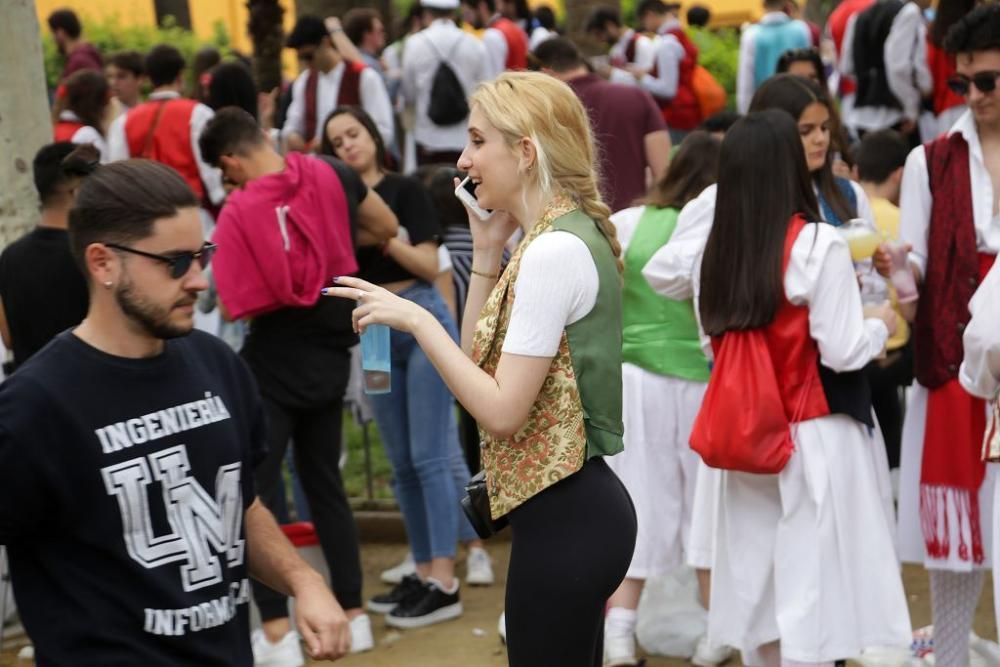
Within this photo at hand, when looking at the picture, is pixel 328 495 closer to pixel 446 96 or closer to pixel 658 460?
pixel 658 460

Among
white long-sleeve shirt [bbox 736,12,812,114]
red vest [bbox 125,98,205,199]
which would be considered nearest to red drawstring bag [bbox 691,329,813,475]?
red vest [bbox 125,98,205,199]

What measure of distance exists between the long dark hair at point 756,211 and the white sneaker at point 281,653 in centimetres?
239

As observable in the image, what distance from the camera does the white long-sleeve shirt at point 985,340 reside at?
167 inches

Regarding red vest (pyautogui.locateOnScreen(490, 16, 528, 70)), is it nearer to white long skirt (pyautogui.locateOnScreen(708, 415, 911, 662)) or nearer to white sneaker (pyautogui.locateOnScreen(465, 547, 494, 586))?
white sneaker (pyautogui.locateOnScreen(465, 547, 494, 586))

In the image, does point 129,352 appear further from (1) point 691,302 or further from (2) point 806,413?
(1) point 691,302

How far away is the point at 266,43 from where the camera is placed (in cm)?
1125

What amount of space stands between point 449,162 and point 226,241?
5.11m

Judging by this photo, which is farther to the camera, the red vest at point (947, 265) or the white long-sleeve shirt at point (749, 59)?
the white long-sleeve shirt at point (749, 59)

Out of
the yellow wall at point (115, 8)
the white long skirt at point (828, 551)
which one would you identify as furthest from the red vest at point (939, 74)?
the yellow wall at point (115, 8)

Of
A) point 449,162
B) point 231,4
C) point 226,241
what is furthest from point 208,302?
point 231,4

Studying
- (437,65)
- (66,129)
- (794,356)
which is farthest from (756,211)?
(437,65)

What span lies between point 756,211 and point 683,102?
323 inches

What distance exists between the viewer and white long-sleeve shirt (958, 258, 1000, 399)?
4242 millimetres

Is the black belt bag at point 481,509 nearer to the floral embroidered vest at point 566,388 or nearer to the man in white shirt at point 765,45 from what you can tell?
the floral embroidered vest at point 566,388
